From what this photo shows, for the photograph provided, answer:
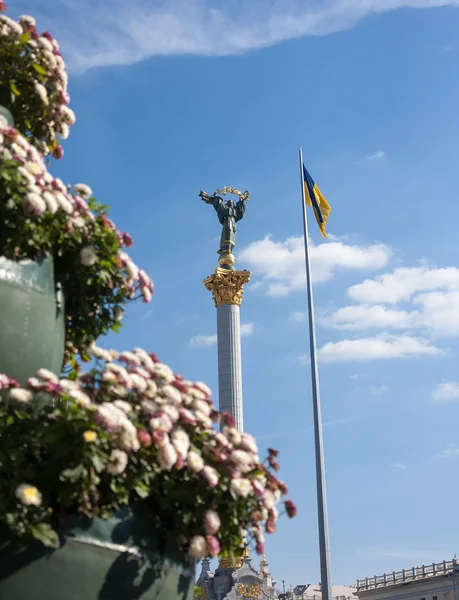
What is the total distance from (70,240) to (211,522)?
2262 millimetres

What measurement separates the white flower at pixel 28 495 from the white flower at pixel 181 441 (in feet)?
2.98

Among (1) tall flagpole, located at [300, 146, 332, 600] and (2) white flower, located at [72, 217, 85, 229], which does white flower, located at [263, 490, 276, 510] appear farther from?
(1) tall flagpole, located at [300, 146, 332, 600]

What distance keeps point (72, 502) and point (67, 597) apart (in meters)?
0.57

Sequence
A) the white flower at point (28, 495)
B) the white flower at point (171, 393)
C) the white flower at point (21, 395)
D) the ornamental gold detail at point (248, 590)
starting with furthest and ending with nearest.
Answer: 1. the ornamental gold detail at point (248, 590)
2. the white flower at point (171, 393)
3. the white flower at point (21, 395)
4. the white flower at point (28, 495)

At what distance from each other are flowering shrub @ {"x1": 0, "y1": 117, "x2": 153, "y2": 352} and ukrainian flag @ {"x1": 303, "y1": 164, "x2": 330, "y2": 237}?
25.4m

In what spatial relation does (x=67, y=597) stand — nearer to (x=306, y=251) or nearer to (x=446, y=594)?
(x=306, y=251)

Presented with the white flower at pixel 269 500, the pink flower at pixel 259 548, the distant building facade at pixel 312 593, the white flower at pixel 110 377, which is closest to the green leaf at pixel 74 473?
the white flower at pixel 110 377

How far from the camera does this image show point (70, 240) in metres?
6.20

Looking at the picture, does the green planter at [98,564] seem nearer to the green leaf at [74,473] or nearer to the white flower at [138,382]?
the green leaf at [74,473]

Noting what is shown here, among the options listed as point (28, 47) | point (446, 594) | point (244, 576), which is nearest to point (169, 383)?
point (28, 47)

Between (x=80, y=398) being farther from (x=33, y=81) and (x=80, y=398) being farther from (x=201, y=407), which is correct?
(x=33, y=81)

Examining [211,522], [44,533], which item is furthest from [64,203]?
[211,522]

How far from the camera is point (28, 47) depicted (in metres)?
7.04

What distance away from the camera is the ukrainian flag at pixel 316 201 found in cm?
3178
